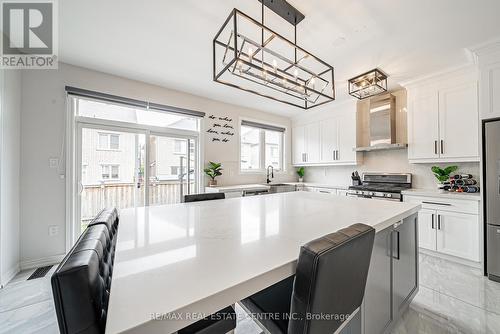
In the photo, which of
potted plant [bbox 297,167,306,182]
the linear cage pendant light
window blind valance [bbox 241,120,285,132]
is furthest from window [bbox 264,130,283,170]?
the linear cage pendant light

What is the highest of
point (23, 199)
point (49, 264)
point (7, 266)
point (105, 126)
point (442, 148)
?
point (105, 126)

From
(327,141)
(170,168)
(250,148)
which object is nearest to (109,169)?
(170,168)

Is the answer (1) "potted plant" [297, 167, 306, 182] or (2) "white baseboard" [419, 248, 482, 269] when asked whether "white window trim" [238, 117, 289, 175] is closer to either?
(1) "potted plant" [297, 167, 306, 182]

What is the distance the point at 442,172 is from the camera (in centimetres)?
295

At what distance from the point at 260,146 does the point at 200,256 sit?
13.8 ft

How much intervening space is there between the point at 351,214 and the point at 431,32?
2.20 metres

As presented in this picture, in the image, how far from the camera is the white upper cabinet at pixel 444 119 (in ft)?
8.69

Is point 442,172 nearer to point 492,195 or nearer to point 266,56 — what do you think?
point 492,195

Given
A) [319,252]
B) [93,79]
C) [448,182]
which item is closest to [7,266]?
[93,79]

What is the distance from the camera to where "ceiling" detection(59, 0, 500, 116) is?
1737 millimetres

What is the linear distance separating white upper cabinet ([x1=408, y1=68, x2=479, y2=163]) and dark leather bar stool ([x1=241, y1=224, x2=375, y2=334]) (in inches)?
122

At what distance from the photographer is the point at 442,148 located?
2.88m

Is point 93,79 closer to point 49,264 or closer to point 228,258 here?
point 49,264

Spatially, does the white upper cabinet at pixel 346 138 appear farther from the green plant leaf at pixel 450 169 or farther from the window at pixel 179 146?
the window at pixel 179 146
